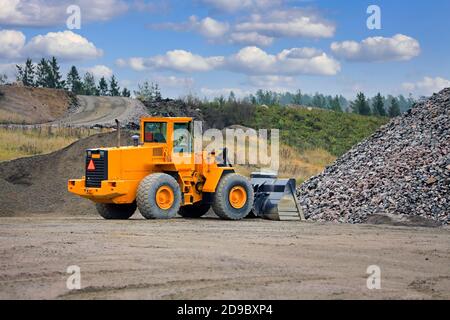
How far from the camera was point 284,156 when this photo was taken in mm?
47625

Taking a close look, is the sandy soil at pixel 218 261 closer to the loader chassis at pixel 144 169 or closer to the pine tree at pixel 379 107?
the loader chassis at pixel 144 169

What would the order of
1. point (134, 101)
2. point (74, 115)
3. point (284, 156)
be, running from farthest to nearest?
1. point (134, 101)
2. point (74, 115)
3. point (284, 156)

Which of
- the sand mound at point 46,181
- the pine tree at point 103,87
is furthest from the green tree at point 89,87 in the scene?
the sand mound at point 46,181

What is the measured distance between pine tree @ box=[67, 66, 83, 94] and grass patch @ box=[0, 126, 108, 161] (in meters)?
42.8

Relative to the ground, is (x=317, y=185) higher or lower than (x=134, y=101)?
lower

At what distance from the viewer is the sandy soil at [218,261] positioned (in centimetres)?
1038

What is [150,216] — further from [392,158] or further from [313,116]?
[313,116]

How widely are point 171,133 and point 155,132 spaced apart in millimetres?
441

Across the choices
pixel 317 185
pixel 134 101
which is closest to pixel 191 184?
pixel 317 185

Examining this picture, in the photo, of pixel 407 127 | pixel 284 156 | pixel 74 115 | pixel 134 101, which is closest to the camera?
pixel 407 127

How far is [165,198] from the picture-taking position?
2002cm

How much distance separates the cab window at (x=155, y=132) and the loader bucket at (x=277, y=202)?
316 centimetres

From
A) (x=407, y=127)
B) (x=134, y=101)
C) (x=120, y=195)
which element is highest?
(x=134, y=101)
